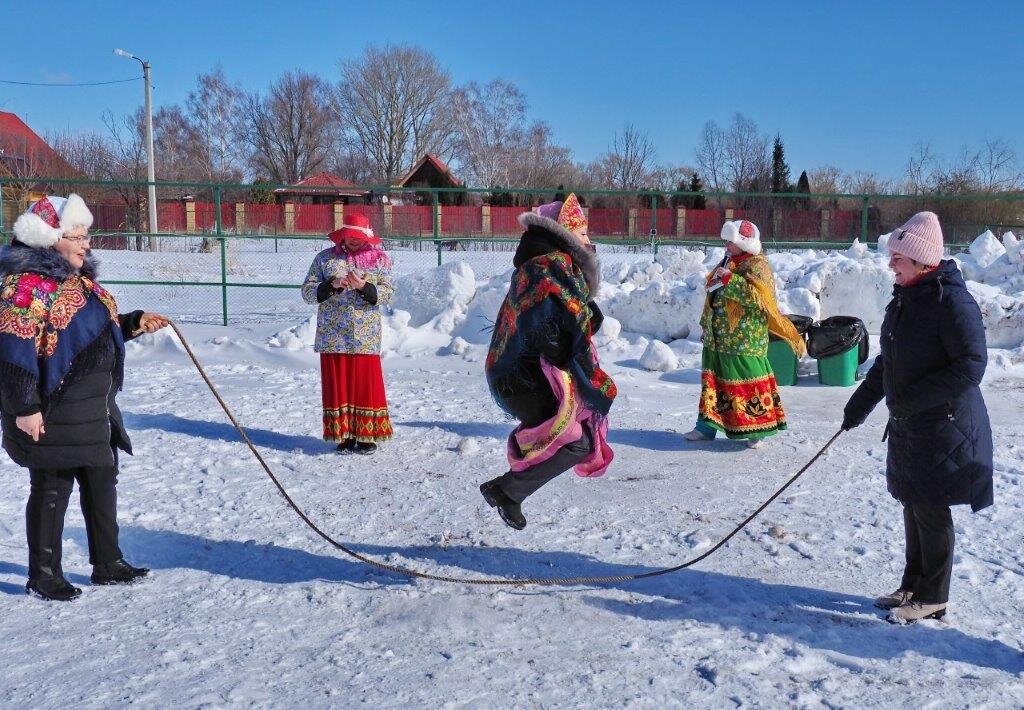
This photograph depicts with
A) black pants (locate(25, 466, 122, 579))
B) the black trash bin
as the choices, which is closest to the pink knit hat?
black pants (locate(25, 466, 122, 579))

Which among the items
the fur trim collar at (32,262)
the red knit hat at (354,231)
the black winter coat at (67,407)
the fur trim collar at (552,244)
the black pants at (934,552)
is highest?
the red knit hat at (354,231)

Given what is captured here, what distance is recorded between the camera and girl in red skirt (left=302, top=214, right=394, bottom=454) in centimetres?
583

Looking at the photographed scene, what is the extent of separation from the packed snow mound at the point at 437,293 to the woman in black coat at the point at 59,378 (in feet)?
23.3

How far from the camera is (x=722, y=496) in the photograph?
496 centimetres

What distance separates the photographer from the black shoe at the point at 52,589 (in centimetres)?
357

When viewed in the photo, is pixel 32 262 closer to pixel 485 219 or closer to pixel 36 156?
pixel 485 219

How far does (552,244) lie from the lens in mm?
3730

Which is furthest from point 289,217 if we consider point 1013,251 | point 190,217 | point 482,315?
point 1013,251

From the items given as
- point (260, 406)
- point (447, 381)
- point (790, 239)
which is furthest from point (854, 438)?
point (790, 239)

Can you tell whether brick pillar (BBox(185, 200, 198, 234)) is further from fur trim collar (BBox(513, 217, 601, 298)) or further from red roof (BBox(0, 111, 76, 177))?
fur trim collar (BBox(513, 217, 601, 298))

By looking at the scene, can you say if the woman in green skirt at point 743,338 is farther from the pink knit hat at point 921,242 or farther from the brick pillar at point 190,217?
the brick pillar at point 190,217

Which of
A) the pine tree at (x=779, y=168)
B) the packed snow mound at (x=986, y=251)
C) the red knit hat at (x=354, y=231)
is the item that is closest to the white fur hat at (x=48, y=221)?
the red knit hat at (x=354, y=231)

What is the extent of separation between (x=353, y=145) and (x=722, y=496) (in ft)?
167

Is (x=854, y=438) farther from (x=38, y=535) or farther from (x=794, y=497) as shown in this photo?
(x=38, y=535)
